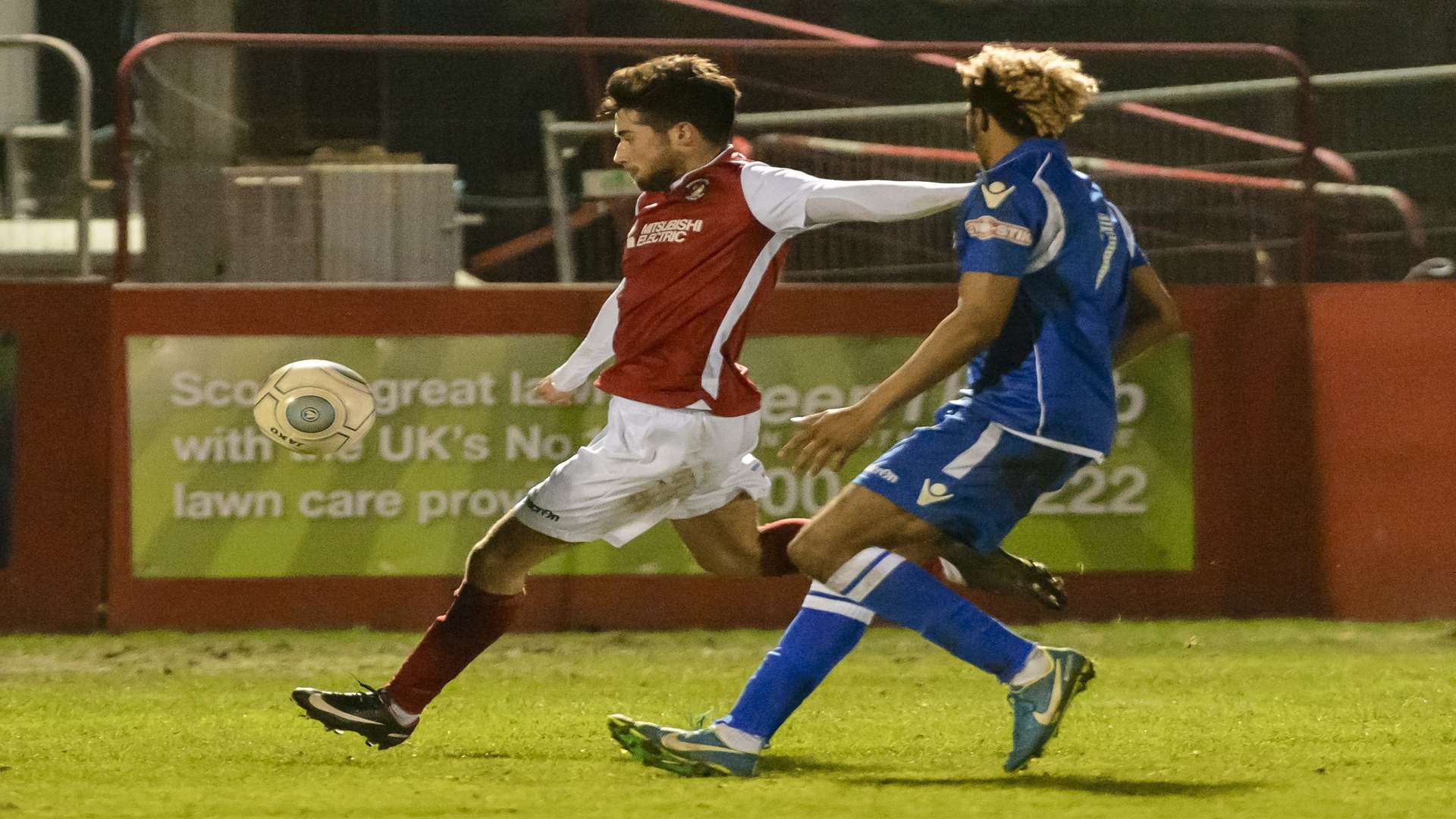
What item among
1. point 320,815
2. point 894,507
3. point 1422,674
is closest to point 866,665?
point 1422,674

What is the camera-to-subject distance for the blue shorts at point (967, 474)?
206 inches

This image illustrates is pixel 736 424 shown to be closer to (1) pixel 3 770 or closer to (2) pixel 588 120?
(1) pixel 3 770

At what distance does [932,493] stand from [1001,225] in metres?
0.68

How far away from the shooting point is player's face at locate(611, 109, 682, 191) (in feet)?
19.4

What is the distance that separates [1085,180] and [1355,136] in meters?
5.22

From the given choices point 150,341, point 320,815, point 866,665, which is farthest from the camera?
point 150,341

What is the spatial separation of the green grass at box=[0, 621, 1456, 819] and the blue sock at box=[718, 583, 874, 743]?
0.17m

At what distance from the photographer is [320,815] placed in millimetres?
4793

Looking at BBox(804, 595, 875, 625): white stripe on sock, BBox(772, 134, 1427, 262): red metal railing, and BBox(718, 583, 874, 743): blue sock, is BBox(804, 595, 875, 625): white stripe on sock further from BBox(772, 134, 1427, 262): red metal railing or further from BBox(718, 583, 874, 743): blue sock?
BBox(772, 134, 1427, 262): red metal railing

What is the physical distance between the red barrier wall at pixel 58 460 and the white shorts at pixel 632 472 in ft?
13.4

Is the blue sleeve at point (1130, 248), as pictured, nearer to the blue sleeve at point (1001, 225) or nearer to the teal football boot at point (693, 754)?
the blue sleeve at point (1001, 225)

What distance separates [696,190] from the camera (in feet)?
19.4

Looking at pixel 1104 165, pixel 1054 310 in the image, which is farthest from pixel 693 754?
pixel 1104 165

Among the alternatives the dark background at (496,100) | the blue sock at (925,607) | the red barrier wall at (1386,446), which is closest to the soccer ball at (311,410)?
the blue sock at (925,607)
